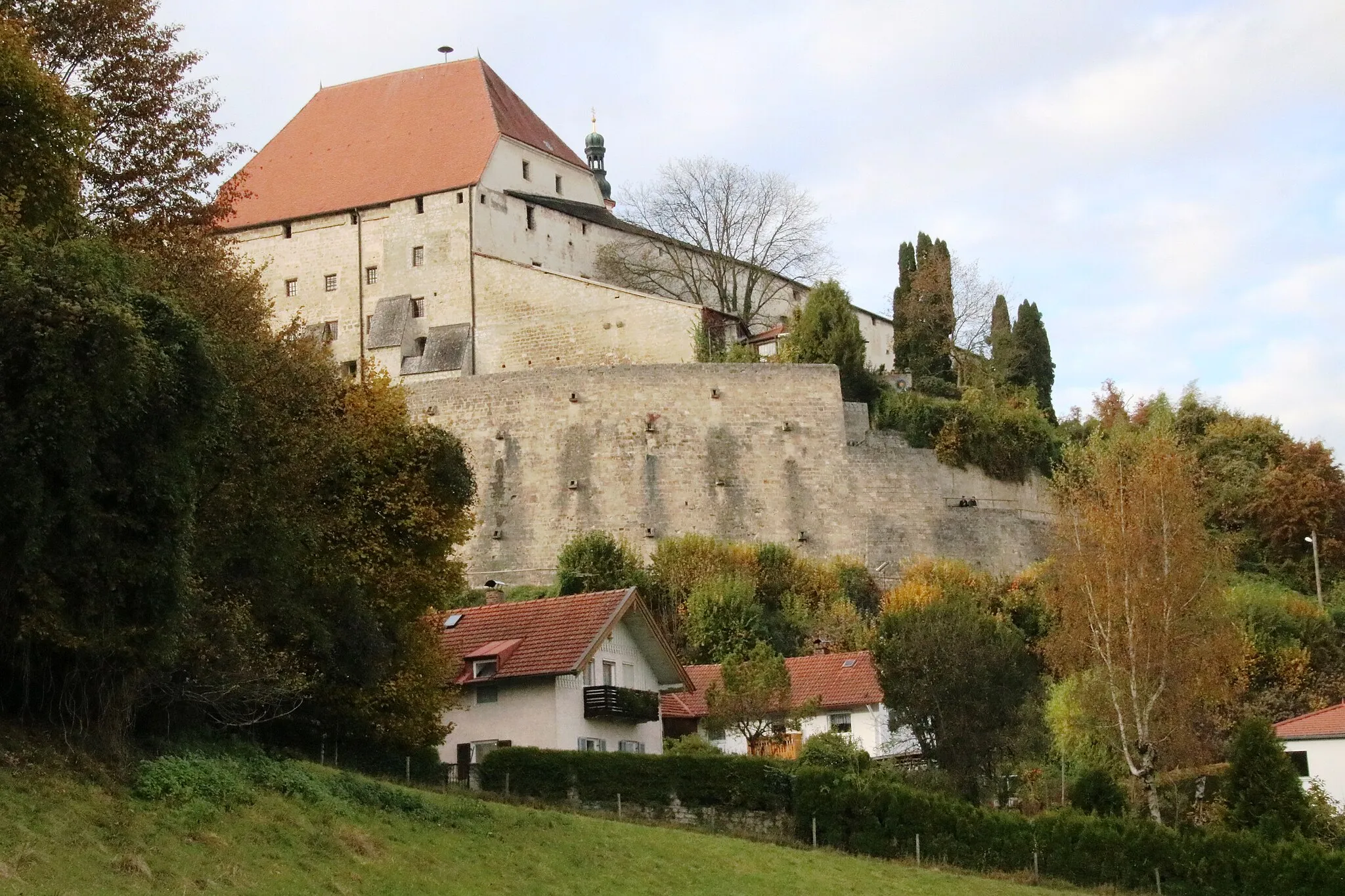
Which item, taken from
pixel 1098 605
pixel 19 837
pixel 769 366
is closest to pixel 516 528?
pixel 769 366

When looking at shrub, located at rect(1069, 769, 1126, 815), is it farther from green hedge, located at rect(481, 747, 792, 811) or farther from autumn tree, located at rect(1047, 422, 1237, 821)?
green hedge, located at rect(481, 747, 792, 811)

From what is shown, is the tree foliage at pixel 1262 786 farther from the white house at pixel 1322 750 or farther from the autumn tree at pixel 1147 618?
the white house at pixel 1322 750

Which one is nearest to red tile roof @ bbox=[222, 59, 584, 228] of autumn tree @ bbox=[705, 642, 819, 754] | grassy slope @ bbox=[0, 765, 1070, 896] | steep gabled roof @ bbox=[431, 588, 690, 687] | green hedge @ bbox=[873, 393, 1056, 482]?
green hedge @ bbox=[873, 393, 1056, 482]

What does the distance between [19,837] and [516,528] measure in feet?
108

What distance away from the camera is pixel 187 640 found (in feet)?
60.8

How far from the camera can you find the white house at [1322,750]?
3155 cm

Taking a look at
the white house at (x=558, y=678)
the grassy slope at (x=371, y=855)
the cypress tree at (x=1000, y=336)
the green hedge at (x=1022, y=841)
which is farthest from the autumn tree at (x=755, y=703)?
the cypress tree at (x=1000, y=336)

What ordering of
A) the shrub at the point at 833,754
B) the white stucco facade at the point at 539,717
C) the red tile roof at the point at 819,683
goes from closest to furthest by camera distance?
the white stucco facade at the point at 539,717, the shrub at the point at 833,754, the red tile roof at the point at 819,683

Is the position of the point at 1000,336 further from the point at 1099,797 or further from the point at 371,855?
the point at 371,855

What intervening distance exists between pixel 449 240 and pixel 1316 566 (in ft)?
85.8

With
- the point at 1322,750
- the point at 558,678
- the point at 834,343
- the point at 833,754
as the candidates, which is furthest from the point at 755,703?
the point at 834,343

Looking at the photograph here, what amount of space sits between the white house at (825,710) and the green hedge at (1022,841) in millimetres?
7562

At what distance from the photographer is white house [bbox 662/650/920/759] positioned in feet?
110

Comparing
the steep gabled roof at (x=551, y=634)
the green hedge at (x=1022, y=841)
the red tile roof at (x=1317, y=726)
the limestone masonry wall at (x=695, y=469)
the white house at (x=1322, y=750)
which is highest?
the limestone masonry wall at (x=695, y=469)
